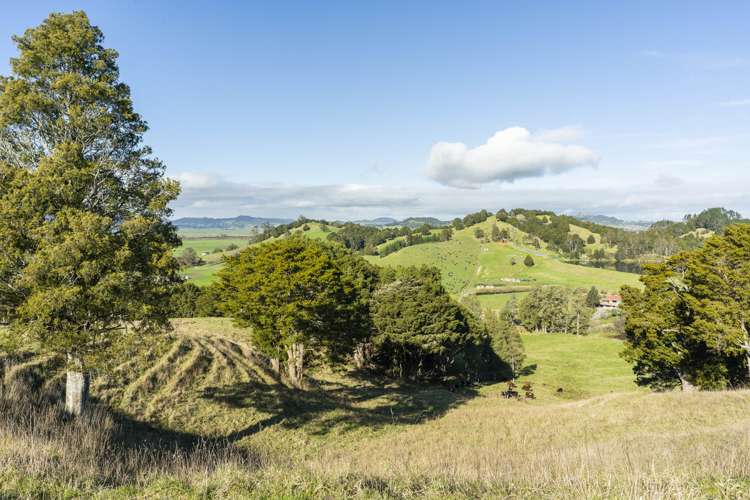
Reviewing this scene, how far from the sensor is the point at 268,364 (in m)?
34.2

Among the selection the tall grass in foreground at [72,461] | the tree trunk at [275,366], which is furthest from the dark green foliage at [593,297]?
the tall grass in foreground at [72,461]

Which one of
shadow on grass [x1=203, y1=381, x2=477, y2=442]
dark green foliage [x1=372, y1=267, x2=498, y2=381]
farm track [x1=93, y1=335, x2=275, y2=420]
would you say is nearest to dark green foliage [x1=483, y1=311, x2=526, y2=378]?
dark green foliage [x1=372, y1=267, x2=498, y2=381]

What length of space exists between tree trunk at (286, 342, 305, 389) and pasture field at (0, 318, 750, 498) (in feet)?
4.92

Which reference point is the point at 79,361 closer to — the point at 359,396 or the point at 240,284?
the point at 240,284

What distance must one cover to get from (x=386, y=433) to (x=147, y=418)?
12.8 meters

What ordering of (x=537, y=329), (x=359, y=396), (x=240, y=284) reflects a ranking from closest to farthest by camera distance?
(x=240, y=284), (x=359, y=396), (x=537, y=329)

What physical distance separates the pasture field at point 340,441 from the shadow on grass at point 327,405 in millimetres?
153

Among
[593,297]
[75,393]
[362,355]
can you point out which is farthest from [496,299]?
[75,393]

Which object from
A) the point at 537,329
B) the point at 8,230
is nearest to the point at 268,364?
the point at 8,230

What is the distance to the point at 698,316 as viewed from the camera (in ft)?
108

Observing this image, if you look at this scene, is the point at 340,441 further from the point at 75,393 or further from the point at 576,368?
the point at 576,368

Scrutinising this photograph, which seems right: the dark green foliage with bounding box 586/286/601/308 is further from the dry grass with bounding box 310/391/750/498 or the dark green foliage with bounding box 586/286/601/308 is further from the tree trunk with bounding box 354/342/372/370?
the dry grass with bounding box 310/391/750/498

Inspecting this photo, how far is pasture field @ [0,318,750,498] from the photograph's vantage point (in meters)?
7.00

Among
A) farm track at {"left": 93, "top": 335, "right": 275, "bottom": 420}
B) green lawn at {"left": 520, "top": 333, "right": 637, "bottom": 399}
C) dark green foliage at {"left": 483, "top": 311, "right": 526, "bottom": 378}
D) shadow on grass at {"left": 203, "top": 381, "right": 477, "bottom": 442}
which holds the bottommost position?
green lawn at {"left": 520, "top": 333, "right": 637, "bottom": 399}
